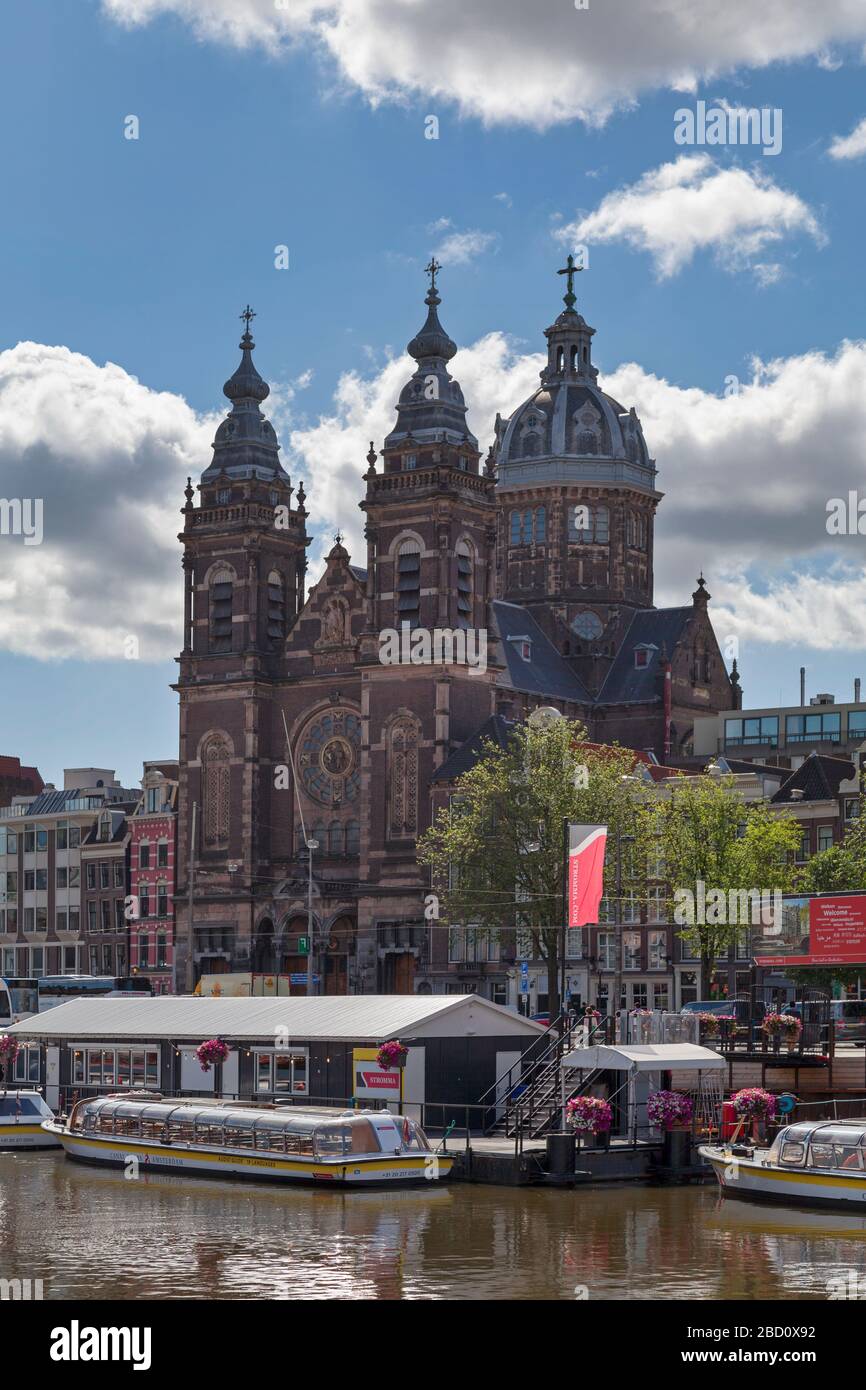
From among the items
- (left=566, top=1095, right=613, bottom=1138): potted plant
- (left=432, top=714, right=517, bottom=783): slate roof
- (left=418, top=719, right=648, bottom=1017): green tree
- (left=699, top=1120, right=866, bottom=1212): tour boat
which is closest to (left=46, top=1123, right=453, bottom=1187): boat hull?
(left=566, top=1095, right=613, bottom=1138): potted plant

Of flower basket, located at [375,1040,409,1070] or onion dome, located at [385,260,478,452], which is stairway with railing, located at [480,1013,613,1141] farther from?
onion dome, located at [385,260,478,452]

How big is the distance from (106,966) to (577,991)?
123 feet

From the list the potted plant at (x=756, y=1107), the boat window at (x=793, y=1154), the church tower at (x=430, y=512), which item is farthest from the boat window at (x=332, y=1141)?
the church tower at (x=430, y=512)

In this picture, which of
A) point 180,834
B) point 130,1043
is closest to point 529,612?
point 180,834

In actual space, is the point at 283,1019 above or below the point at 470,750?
below

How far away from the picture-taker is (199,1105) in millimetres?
65938

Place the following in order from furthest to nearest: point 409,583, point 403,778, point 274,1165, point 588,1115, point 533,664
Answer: point 533,664
point 409,583
point 403,778
point 588,1115
point 274,1165

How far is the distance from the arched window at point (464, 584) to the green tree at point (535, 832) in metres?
23.6

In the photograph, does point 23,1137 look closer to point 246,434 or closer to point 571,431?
point 246,434

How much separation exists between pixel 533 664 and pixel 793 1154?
273ft

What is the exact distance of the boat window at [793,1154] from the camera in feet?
180

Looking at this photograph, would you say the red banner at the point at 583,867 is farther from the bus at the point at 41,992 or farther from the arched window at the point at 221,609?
the arched window at the point at 221,609

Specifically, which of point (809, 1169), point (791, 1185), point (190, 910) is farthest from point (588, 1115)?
point (190, 910)

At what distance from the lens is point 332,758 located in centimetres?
12825
